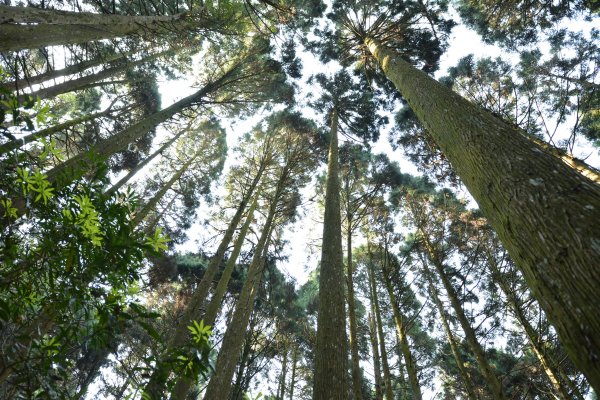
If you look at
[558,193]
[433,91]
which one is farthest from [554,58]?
[558,193]

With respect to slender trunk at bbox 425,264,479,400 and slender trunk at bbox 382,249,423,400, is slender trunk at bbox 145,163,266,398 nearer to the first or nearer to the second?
slender trunk at bbox 382,249,423,400

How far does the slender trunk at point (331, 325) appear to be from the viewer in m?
3.46

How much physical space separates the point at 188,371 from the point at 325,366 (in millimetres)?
2174

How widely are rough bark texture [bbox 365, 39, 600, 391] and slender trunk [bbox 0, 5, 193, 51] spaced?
503 cm

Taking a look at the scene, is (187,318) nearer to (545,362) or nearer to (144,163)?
(545,362)

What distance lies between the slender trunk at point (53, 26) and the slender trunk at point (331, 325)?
4.60 m

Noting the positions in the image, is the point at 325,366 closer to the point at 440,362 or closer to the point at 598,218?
the point at 598,218

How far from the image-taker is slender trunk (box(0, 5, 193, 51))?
3.52m

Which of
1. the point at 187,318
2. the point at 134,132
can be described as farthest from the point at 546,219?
the point at 134,132

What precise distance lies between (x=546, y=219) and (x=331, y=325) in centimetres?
319

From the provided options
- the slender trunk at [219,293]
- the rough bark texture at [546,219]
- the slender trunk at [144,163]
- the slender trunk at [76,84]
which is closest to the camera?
the rough bark texture at [546,219]

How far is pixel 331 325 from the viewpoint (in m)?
4.07

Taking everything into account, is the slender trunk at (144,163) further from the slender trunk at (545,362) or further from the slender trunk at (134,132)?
the slender trunk at (545,362)

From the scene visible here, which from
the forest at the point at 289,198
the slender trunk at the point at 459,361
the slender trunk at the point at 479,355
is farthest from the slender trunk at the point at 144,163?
the slender trunk at the point at 459,361
